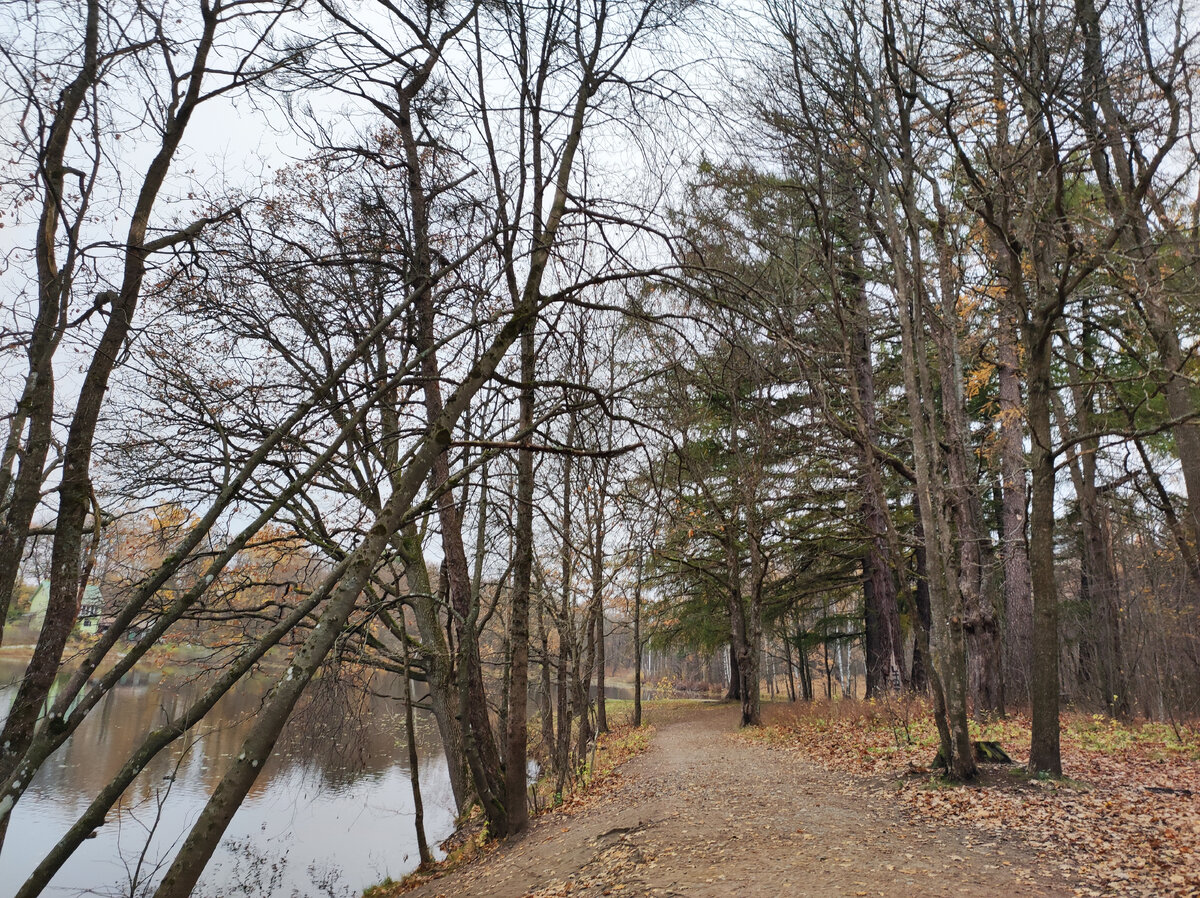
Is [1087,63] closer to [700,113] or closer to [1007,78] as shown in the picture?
[1007,78]

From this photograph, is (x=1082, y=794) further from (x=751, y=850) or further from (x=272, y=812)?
(x=272, y=812)

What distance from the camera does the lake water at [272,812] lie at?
345 inches

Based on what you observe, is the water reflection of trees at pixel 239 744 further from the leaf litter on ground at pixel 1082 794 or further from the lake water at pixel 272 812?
the leaf litter on ground at pixel 1082 794

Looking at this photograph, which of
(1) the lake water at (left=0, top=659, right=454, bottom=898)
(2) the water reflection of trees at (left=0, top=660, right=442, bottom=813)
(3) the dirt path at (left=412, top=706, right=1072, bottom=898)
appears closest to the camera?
(3) the dirt path at (left=412, top=706, right=1072, bottom=898)

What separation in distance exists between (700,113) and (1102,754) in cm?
907

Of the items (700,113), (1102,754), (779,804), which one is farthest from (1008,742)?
(700,113)

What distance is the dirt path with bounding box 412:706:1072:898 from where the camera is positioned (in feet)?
13.9

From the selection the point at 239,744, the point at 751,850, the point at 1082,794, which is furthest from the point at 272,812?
the point at 1082,794

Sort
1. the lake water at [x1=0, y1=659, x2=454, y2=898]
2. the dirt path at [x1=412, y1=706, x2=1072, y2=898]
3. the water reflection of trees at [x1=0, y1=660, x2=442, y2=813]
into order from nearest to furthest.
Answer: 1. the dirt path at [x1=412, y1=706, x2=1072, y2=898]
2. the water reflection of trees at [x1=0, y1=660, x2=442, y2=813]
3. the lake water at [x1=0, y1=659, x2=454, y2=898]

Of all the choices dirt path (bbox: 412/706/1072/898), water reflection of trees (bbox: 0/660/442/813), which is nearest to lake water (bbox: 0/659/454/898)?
water reflection of trees (bbox: 0/660/442/813)

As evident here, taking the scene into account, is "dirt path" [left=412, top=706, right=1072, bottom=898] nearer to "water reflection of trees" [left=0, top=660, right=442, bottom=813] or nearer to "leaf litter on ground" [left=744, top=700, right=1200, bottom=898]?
"leaf litter on ground" [left=744, top=700, right=1200, bottom=898]

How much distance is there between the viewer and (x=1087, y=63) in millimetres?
6504

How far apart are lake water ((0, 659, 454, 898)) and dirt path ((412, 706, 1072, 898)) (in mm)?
2236

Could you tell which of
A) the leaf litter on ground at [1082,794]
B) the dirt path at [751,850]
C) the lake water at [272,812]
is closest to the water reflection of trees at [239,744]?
the lake water at [272,812]
